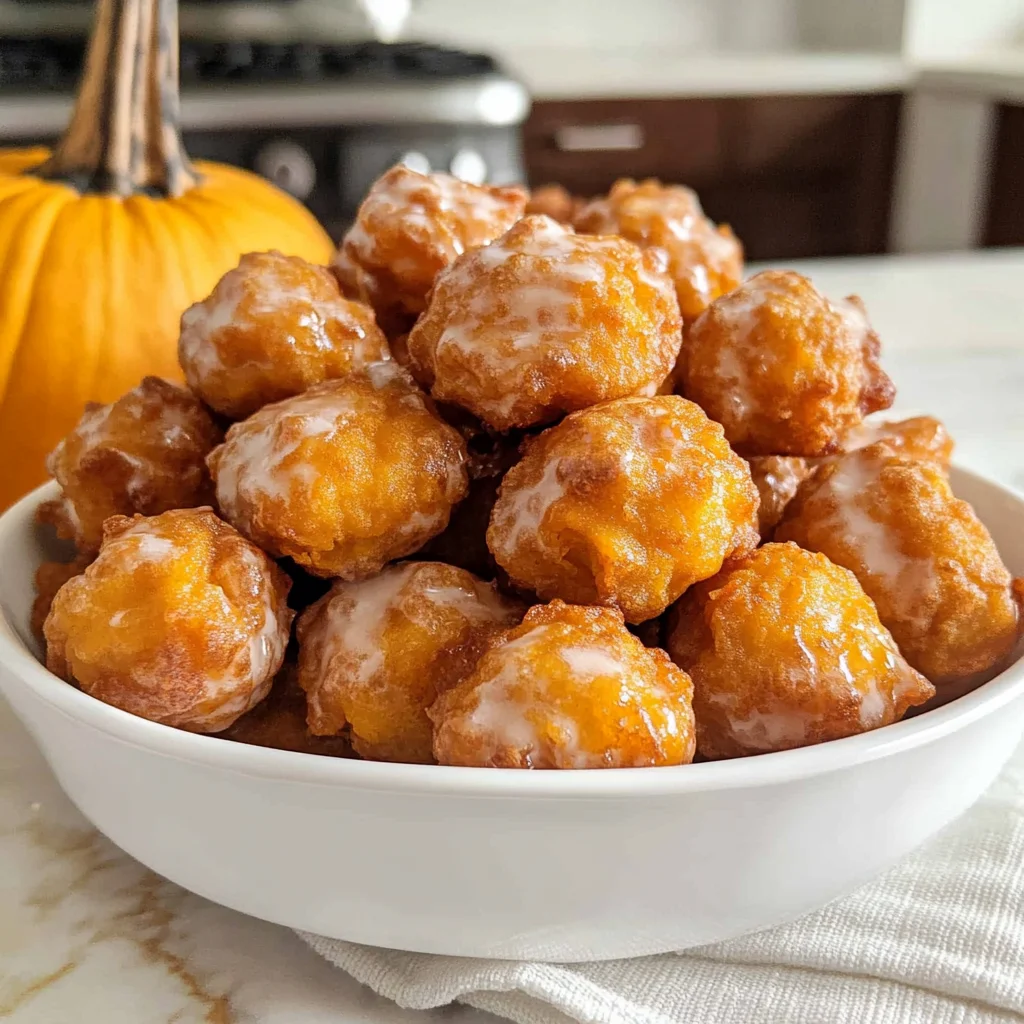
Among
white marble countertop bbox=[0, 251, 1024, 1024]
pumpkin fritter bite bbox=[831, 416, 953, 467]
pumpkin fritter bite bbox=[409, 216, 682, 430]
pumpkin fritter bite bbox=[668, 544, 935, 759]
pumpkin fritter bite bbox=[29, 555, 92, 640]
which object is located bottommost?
white marble countertop bbox=[0, 251, 1024, 1024]

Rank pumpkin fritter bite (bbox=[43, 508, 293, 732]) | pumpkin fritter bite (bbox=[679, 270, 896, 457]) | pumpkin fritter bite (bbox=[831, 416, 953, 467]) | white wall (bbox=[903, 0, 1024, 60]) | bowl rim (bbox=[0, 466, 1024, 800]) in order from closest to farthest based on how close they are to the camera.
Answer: bowl rim (bbox=[0, 466, 1024, 800]) → pumpkin fritter bite (bbox=[43, 508, 293, 732]) → pumpkin fritter bite (bbox=[679, 270, 896, 457]) → pumpkin fritter bite (bbox=[831, 416, 953, 467]) → white wall (bbox=[903, 0, 1024, 60])

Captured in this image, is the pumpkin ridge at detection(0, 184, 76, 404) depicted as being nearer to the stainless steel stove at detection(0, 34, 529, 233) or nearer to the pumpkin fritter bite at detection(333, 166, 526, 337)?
the pumpkin fritter bite at detection(333, 166, 526, 337)

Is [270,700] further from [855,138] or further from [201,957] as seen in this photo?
[855,138]

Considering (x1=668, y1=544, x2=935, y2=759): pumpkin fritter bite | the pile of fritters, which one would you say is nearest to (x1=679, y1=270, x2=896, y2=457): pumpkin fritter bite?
the pile of fritters

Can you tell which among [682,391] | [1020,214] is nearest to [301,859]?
[682,391]

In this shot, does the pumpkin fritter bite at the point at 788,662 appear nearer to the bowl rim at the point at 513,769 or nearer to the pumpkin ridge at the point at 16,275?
the bowl rim at the point at 513,769

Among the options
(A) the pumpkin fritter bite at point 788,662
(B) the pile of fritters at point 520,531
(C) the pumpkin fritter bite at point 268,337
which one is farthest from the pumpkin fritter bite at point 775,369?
(C) the pumpkin fritter bite at point 268,337
